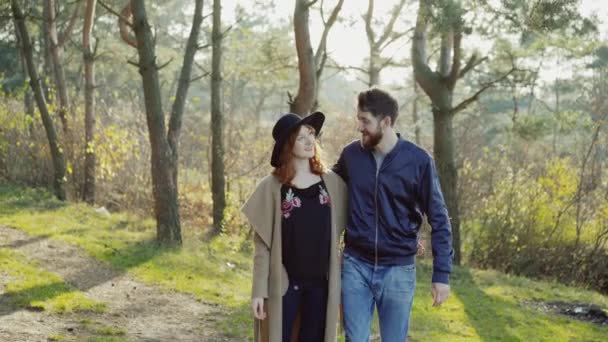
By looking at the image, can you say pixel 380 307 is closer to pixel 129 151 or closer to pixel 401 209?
pixel 401 209

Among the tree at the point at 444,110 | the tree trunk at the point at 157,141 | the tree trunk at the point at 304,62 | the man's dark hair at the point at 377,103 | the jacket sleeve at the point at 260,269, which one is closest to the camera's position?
the man's dark hair at the point at 377,103

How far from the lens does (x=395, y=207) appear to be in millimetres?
3762

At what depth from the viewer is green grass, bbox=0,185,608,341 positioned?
802 cm

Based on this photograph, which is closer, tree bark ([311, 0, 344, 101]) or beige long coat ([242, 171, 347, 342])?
beige long coat ([242, 171, 347, 342])

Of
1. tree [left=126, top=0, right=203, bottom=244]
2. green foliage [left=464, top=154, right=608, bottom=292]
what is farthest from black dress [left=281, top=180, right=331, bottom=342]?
green foliage [left=464, top=154, right=608, bottom=292]

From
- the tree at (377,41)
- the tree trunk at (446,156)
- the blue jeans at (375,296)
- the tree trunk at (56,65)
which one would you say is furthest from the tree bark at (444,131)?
the blue jeans at (375,296)

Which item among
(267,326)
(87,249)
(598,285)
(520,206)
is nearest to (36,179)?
(87,249)

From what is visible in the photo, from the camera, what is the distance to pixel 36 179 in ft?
52.5

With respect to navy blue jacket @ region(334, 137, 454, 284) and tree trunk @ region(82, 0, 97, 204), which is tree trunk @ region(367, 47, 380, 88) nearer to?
tree trunk @ region(82, 0, 97, 204)

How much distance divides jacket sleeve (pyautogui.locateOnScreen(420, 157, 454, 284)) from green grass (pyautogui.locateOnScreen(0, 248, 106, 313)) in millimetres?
4443

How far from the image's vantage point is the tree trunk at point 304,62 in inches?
430

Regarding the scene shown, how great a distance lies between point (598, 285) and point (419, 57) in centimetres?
521

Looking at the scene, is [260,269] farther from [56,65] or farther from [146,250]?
[56,65]

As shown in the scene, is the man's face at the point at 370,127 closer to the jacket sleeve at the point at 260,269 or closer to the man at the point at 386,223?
the man at the point at 386,223
